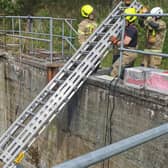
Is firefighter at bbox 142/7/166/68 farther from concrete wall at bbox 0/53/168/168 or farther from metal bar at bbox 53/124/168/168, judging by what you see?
metal bar at bbox 53/124/168/168

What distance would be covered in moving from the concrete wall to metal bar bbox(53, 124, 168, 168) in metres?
2.72

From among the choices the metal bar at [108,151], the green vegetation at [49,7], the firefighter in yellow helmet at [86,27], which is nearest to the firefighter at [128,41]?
the firefighter in yellow helmet at [86,27]

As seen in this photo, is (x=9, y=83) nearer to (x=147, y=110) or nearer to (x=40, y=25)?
(x=40, y=25)

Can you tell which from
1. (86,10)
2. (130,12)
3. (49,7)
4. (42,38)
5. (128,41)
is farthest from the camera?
(49,7)

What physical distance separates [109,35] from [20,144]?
2.76 meters

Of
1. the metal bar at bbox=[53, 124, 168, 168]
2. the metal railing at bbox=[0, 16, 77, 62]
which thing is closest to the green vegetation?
the metal railing at bbox=[0, 16, 77, 62]

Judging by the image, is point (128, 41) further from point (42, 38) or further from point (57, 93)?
point (42, 38)

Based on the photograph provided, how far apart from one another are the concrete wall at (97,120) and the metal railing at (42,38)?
78 cm

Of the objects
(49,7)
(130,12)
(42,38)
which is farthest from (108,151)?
(49,7)

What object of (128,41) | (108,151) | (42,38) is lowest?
(108,151)

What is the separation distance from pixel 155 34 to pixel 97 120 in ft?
6.52

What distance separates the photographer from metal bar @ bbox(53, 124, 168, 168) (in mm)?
1575

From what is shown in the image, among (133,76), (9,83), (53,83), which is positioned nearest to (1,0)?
(9,83)

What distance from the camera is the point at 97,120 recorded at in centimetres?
617
